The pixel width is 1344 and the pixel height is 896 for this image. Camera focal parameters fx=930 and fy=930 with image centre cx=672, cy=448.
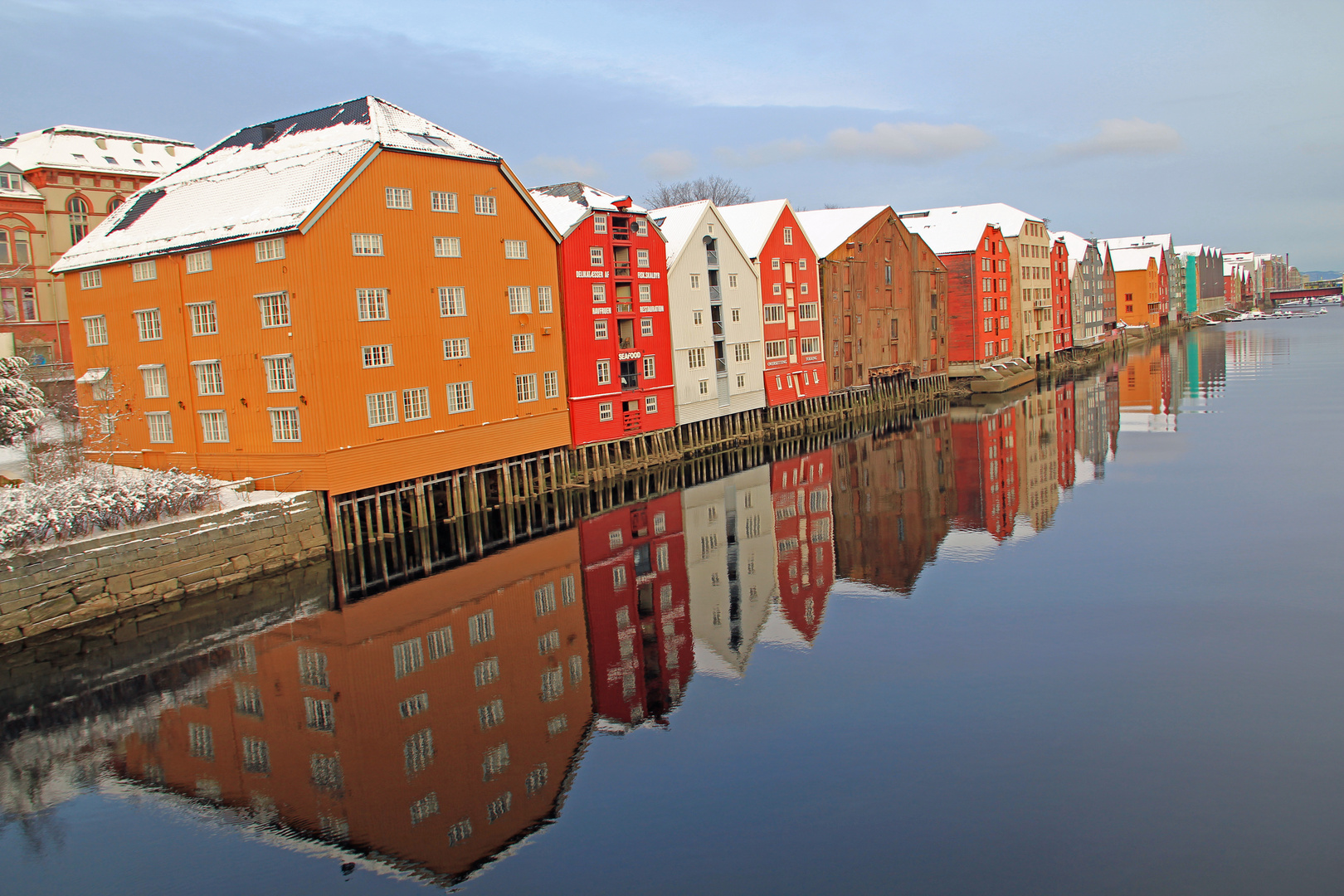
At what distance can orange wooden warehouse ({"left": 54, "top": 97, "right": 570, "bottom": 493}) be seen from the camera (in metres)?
28.7

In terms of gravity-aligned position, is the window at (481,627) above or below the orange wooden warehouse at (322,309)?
below

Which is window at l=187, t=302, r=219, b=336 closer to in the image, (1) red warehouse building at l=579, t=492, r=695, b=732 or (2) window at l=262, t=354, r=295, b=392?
(2) window at l=262, t=354, r=295, b=392

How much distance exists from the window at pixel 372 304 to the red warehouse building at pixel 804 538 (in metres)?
14.8

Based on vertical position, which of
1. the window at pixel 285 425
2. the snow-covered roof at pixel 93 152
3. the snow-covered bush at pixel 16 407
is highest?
the snow-covered roof at pixel 93 152

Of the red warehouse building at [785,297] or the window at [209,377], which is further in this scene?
the red warehouse building at [785,297]

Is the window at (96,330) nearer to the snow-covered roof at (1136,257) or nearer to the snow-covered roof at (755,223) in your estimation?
the snow-covered roof at (755,223)

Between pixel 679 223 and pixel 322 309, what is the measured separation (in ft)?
80.5

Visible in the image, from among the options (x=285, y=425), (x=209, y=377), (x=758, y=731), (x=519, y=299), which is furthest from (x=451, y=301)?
(x=758, y=731)

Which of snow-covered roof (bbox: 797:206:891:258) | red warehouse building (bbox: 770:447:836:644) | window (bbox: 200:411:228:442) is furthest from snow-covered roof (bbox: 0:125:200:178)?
snow-covered roof (bbox: 797:206:891:258)

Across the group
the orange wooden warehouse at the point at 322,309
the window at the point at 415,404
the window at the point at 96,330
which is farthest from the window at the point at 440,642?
the window at the point at 96,330

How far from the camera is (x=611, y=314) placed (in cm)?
4166

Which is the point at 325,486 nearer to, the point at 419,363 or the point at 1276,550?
the point at 419,363

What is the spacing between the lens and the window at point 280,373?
94.3 feet

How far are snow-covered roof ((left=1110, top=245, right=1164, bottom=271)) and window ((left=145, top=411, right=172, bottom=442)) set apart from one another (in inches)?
4897
